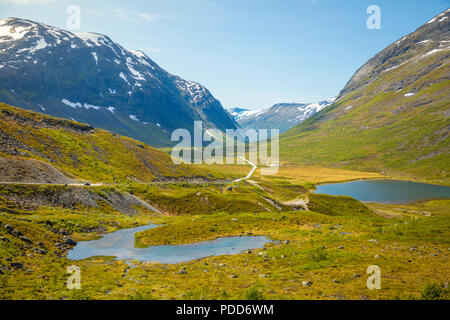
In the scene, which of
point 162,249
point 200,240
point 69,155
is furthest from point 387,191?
point 162,249

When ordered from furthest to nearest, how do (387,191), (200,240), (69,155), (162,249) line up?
(387,191), (69,155), (200,240), (162,249)

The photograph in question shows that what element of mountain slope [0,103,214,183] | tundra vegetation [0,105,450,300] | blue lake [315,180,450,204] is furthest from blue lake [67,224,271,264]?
blue lake [315,180,450,204]

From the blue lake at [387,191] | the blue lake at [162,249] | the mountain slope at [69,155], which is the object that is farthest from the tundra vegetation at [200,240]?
the blue lake at [387,191]

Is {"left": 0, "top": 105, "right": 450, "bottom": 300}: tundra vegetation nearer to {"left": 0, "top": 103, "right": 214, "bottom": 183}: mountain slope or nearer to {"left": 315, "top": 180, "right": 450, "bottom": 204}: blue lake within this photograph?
{"left": 0, "top": 103, "right": 214, "bottom": 183}: mountain slope

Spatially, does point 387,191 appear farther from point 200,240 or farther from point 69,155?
point 69,155
